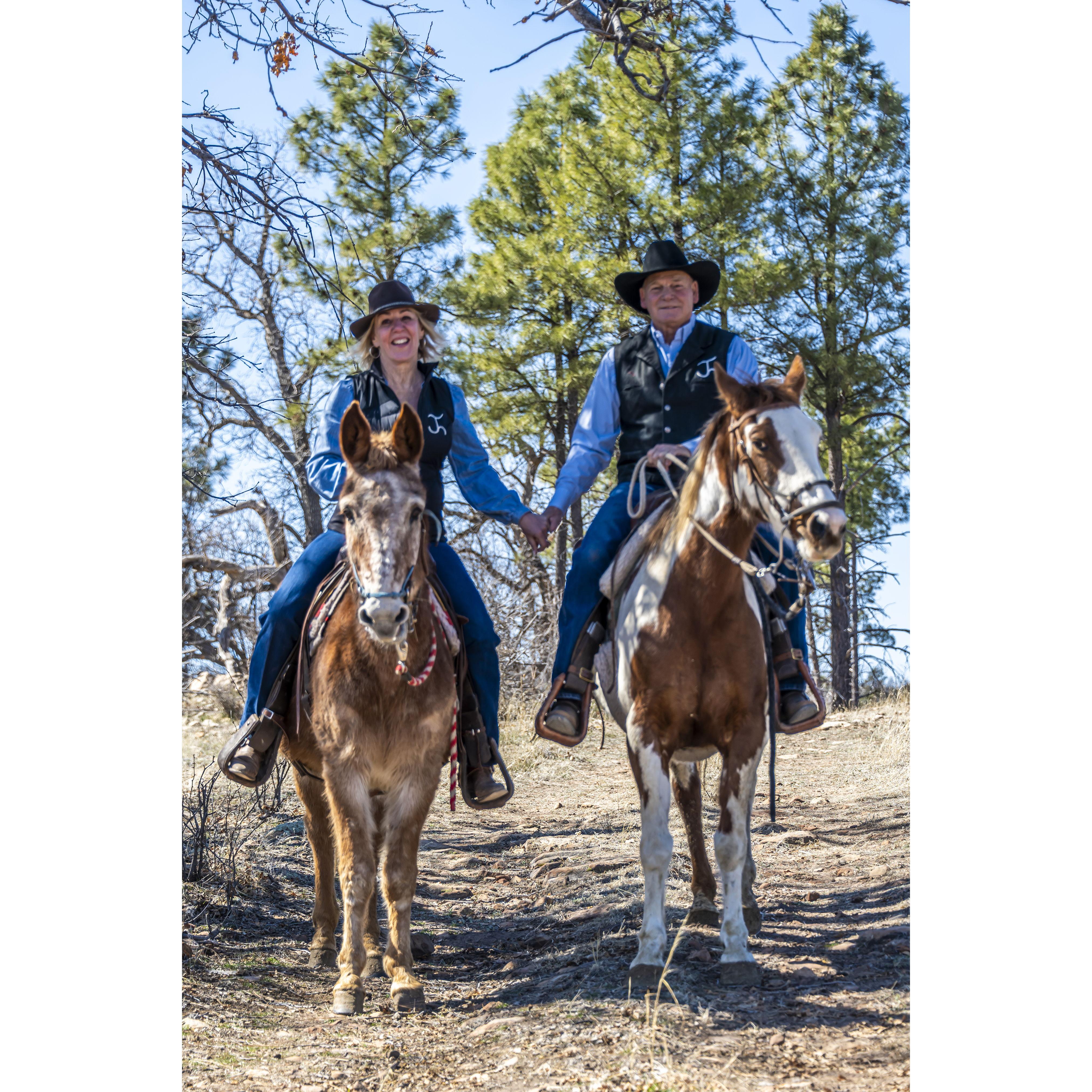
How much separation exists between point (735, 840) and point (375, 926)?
1.83m

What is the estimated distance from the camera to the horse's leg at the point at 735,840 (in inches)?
175

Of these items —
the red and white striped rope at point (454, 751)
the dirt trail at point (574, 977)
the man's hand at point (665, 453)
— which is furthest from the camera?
the man's hand at point (665, 453)

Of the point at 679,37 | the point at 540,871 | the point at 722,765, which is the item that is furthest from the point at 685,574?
the point at 679,37

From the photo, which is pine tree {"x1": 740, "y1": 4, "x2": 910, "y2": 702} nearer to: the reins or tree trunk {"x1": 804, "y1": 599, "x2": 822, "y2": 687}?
tree trunk {"x1": 804, "y1": 599, "x2": 822, "y2": 687}

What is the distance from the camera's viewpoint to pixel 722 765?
4488 mm

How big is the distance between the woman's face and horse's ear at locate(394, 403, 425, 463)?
101 centimetres

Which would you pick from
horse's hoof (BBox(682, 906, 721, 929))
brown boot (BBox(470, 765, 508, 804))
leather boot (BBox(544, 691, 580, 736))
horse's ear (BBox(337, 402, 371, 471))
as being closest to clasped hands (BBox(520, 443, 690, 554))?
leather boot (BBox(544, 691, 580, 736))

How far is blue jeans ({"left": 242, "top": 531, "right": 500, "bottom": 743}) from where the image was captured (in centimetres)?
507

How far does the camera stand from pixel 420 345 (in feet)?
18.0

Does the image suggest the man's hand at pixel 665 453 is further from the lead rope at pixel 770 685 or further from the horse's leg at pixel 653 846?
the horse's leg at pixel 653 846

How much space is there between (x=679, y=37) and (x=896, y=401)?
542 centimetres

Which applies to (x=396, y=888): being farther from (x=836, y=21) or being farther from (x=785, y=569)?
(x=836, y=21)

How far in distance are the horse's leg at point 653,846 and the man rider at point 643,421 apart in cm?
66

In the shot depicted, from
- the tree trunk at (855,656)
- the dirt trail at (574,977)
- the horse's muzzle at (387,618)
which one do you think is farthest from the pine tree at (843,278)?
the horse's muzzle at (387,618)
